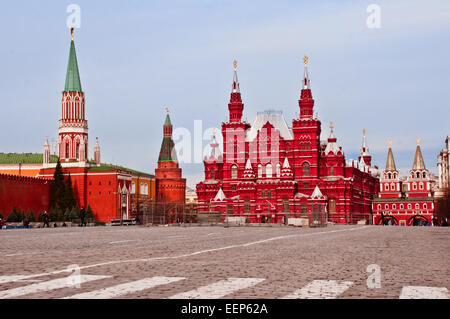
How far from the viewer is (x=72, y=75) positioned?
99.4 metres

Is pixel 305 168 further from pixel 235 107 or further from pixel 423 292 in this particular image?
pixel 423 292

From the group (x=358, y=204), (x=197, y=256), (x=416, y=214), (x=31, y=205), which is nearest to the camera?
(x=197, y=256)

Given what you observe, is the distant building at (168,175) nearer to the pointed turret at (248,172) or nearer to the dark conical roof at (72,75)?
the dark conical roof at (72,75)

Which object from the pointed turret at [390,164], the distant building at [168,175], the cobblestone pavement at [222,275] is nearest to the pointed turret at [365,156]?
the pointed turret at [390,164]

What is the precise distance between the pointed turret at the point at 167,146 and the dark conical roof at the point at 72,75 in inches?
1202

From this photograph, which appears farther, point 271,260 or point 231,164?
point 231,164

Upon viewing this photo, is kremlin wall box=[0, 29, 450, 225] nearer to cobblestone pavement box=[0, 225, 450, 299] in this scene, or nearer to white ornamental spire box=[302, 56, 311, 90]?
white ornamental spire box=[302, 56, 311, 90]

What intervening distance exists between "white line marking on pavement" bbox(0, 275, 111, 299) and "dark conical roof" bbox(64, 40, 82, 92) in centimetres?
9430

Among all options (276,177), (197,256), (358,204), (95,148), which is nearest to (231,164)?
(276,177)

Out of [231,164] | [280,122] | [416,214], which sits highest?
[280,122]

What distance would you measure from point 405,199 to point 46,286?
11818 centimetres
